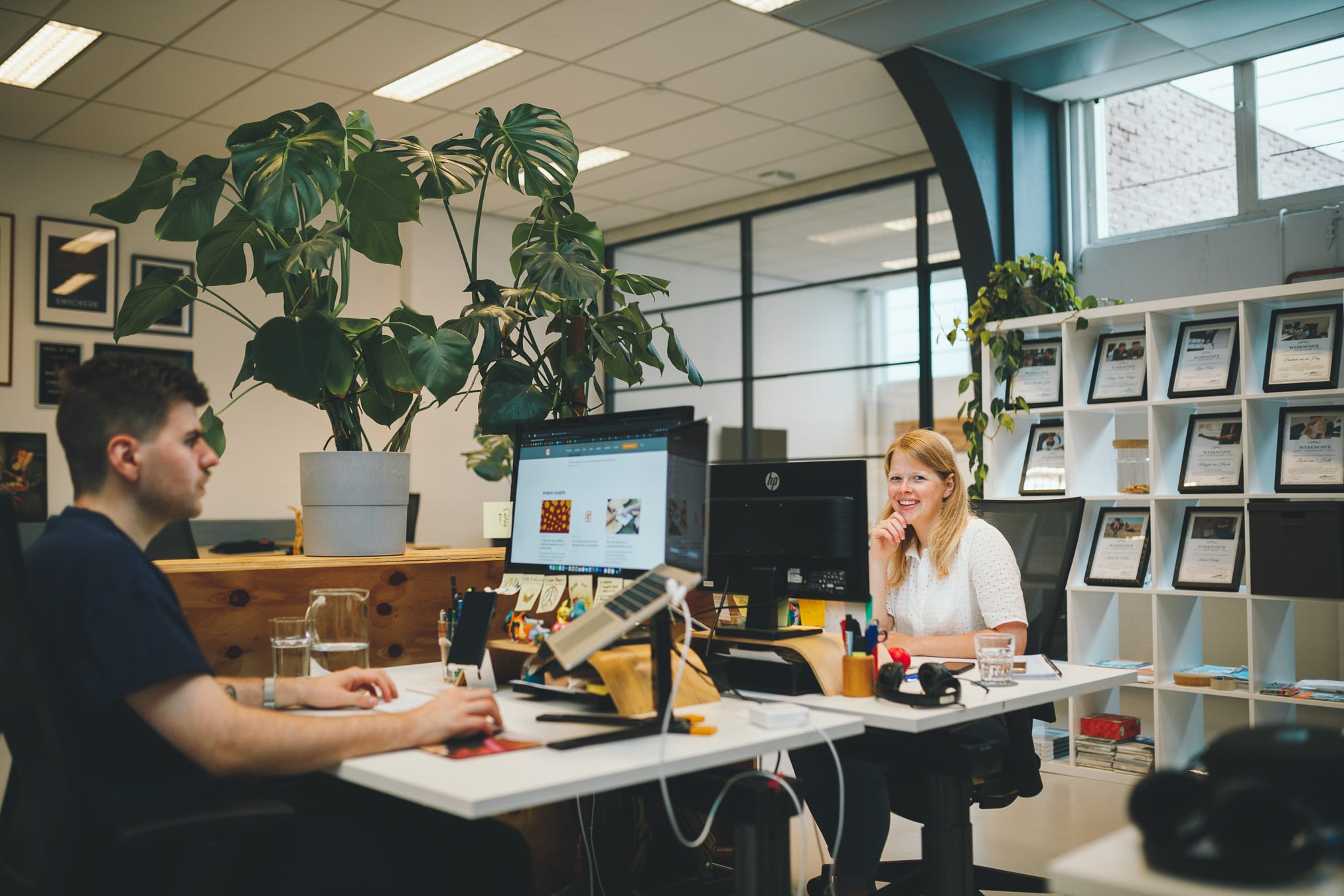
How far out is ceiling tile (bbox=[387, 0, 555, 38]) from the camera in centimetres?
433

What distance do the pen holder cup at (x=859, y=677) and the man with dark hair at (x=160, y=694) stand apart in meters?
0.62

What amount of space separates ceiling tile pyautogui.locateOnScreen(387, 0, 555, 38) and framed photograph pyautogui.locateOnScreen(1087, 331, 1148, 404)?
2.75 meters

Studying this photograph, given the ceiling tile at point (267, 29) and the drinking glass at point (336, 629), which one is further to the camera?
the ceiling tile at point (267, 29)

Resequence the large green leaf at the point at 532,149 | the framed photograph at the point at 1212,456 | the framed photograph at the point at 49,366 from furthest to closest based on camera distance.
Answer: the framed photograph at the point at 49,366
the framed photograph at the point at 1212,456
the large green leaf at the point at 532,149

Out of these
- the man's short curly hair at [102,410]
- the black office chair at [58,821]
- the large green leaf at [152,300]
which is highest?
the large green leaf at [152,300]

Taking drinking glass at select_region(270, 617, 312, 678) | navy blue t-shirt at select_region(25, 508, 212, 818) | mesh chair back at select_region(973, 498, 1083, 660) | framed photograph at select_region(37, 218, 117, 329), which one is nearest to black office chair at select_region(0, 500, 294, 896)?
navy blue t-shirt at select_region(25, 508, 212, 818)

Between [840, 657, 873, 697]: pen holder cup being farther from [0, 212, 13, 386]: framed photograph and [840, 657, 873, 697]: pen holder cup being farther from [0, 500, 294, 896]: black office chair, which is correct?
[0, 212, 13, 386]: framed photograph

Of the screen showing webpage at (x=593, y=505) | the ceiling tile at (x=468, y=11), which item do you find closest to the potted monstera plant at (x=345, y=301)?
the screen showing webpage at (x=593, y=505)

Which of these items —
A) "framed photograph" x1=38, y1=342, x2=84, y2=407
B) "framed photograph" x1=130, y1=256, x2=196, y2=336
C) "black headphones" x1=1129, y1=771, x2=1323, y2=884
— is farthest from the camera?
"framed photograph" x1=130, y1=256, x2=196, y2=336

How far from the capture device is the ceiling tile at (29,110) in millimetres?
5195

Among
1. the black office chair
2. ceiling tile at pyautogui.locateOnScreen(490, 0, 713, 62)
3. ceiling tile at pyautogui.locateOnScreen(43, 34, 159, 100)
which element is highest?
ceiling tile at pyautogui.locateOnScreen(490, 0, 713, 62)

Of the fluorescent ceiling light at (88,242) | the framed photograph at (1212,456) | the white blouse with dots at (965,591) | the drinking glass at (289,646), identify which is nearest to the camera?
the drinking glass at (289,646)

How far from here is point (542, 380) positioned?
2.76m

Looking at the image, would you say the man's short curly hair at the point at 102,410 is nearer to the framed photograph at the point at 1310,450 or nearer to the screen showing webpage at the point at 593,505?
the screen showing webpage at the point at 593,505
